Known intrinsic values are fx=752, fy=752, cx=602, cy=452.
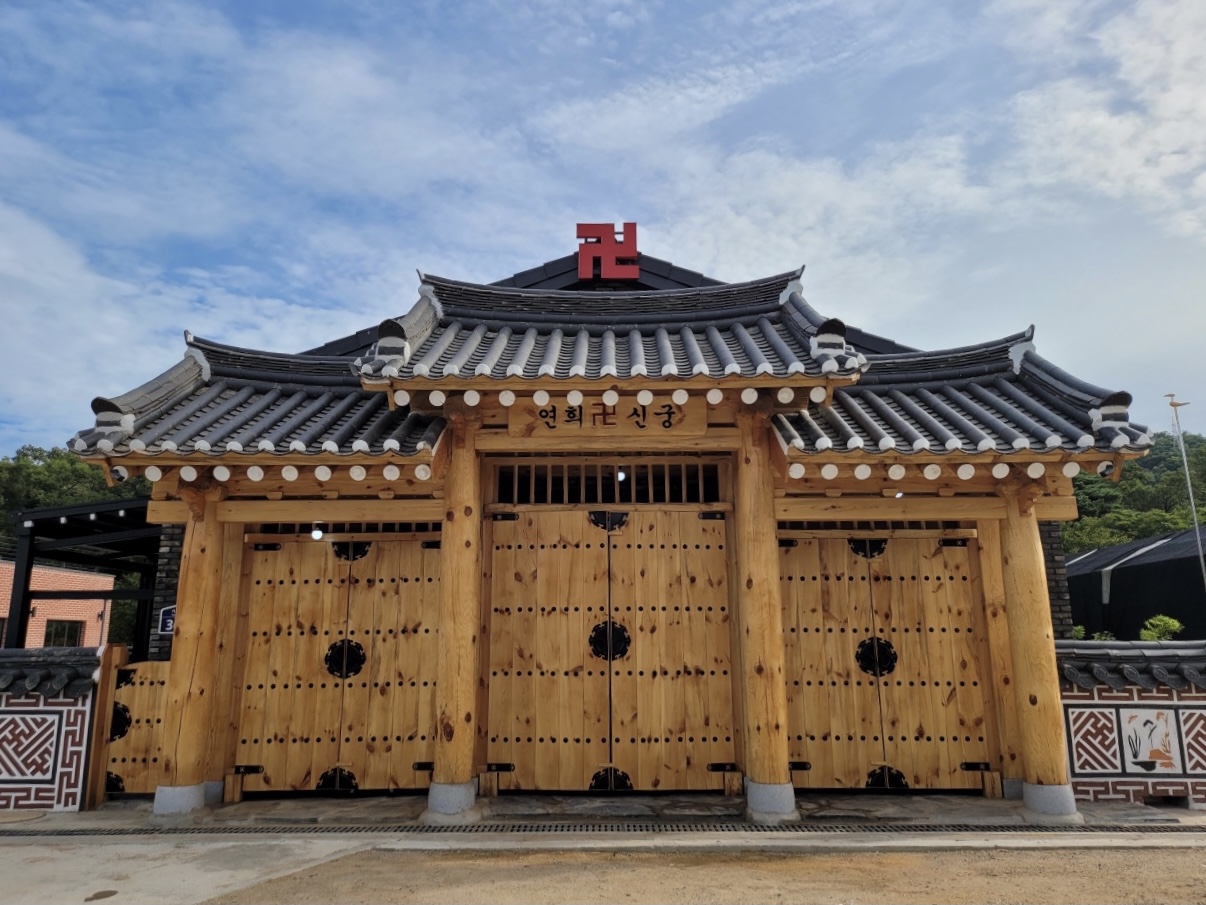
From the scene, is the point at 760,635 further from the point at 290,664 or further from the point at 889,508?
the point at 290,664

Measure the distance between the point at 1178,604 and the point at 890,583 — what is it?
1637 cm

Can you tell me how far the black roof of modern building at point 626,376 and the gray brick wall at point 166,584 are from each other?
304 centimetres

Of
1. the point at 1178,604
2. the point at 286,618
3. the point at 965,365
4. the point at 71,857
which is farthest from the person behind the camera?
the point at 1178,604

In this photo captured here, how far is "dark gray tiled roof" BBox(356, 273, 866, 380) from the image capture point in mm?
6953

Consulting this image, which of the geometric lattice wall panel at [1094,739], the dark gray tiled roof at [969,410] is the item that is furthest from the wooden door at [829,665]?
A: the geometric lattice wall panel at [1094,739]

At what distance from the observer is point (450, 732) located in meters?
6.98

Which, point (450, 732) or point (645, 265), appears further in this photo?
point (645, 265)

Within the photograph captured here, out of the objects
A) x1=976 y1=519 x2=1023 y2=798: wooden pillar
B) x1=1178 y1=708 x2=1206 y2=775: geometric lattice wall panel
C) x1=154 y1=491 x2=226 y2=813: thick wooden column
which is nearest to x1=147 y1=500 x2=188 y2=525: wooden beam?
x1=154 y1=491 x2=226 y2=813: thick wooden column

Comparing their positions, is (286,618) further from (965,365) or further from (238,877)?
(965,365)

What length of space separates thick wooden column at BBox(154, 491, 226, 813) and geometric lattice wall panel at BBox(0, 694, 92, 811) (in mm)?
825

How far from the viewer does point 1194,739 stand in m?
7.41

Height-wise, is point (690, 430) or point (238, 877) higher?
point (690, 430)

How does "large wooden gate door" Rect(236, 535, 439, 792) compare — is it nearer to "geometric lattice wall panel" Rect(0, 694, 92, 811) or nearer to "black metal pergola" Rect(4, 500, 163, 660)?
"geometric lattice wall panel" Rect(0, 694, 92, 811)

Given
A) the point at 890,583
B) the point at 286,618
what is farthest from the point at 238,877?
the point at 890,583
